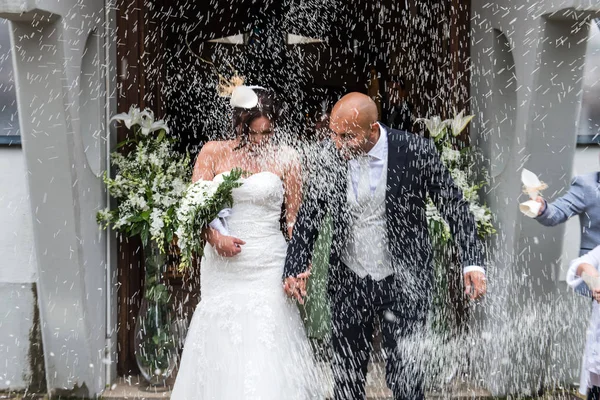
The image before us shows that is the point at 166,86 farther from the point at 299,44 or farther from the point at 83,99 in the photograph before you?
the point at 299,44

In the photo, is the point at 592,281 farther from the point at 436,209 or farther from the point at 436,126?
the point at 436,126

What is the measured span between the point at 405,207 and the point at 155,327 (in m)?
2.68

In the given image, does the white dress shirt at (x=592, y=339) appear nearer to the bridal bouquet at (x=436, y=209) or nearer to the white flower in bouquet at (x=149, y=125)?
the bridal bouquet at (x=436, y=209)

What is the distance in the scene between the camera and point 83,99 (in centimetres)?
647

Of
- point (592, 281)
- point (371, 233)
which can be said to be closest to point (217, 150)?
point (371, 233)

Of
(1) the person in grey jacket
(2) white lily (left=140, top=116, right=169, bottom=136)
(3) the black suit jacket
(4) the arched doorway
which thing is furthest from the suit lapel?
(2) white lily (left=140, top=116, right=169, bottom=136)

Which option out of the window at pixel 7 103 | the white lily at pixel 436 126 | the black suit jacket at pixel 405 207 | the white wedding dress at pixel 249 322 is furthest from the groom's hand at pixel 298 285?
the window at pixel 7 103

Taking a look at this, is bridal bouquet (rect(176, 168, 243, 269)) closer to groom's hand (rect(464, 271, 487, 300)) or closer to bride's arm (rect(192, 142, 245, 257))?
bride's arm (rect(192, 142, 245, 257))

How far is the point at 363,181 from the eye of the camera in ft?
15.5

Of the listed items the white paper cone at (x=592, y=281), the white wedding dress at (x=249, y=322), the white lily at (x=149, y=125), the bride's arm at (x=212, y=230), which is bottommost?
the white wedding dress at (x=249, y=322)

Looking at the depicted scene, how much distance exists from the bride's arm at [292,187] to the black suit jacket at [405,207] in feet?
1.56

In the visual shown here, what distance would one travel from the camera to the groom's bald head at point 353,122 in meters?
4.55

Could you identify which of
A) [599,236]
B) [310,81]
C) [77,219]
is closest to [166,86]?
[77,219]

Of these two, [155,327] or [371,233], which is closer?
[371,233]
